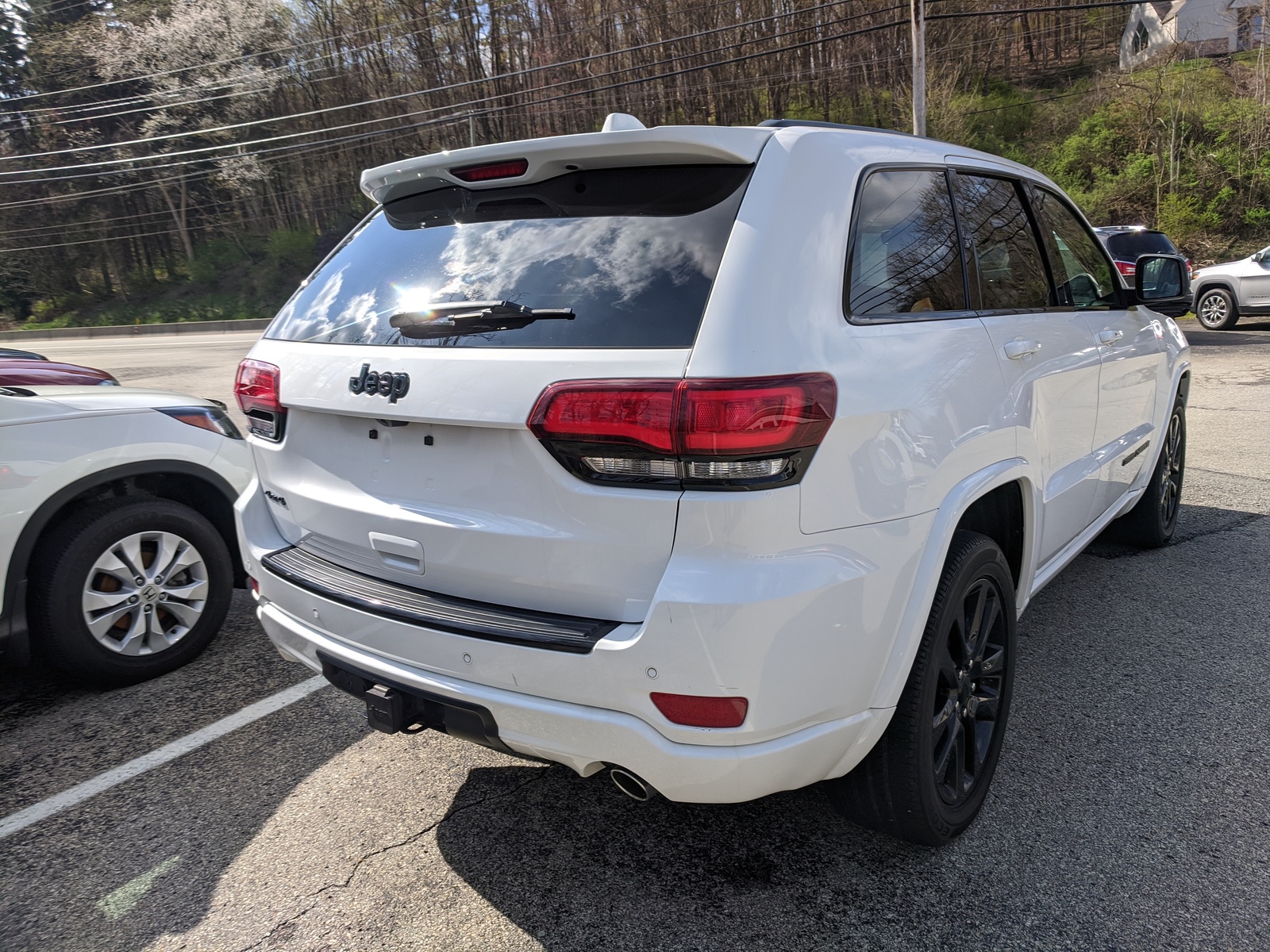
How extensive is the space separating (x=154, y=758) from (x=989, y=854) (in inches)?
105

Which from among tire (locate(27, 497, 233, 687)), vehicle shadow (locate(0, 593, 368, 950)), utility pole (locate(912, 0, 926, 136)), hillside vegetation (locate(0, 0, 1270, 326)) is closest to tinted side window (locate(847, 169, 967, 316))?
vehicle shadow (locate(0, 593, 368, 950))

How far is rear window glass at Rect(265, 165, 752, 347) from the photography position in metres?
1.90

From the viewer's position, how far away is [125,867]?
2.47 metres

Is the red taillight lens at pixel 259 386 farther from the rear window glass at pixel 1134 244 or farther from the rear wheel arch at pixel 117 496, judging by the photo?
the rear window glass at pixel 1134 244

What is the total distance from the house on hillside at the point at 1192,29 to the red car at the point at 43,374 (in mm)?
Answer: 34201

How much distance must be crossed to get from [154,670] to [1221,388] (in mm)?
10451

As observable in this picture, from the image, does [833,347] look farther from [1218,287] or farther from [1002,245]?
[1218,287]

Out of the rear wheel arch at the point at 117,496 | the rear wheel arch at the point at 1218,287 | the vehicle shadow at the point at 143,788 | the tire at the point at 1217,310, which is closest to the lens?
the vehicle shadow at the point at 143,788

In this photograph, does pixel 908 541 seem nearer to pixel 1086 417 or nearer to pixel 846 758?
pixel 846 758

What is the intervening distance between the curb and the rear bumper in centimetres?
2970

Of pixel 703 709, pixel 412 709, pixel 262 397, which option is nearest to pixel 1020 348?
pixel 703 709

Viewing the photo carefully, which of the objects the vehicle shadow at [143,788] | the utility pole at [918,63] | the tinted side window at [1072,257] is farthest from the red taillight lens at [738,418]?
the utility pole at [918,63]

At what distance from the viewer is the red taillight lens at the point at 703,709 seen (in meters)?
1.78

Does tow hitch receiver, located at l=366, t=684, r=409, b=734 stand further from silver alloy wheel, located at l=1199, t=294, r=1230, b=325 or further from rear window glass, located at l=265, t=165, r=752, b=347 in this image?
silver alloy wheel, located at l=1199, t=294, r=1230, b=325
